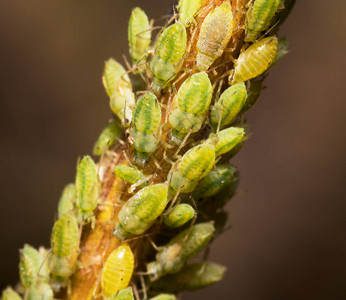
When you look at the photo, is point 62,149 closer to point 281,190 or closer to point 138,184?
point 281,190

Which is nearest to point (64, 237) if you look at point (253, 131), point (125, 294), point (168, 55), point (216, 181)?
point (125, 294)

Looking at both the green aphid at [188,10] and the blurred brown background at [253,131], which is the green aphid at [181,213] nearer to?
the green aphid at [188,10]

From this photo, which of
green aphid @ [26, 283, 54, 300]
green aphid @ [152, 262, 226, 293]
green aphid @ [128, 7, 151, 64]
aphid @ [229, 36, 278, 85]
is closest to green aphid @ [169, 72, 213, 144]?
aphid @ [229, 36, 278, 85]

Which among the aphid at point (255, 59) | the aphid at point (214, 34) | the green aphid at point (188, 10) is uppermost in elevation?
the green aphid at point (188, 10)

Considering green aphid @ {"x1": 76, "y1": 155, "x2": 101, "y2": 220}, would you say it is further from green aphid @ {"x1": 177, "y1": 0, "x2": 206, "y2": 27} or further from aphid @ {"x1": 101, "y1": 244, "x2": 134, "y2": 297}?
green aphid @ {"x1": 177, "y1": 0, "x2": 206, "y2": 27}

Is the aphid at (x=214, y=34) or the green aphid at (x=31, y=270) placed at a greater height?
the aphid at (x=214, y=34)

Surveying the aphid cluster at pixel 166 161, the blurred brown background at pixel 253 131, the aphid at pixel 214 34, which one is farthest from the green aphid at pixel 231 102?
the blurred brown background at pixel 253 131

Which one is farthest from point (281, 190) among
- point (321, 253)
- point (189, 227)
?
point (189, 227)
